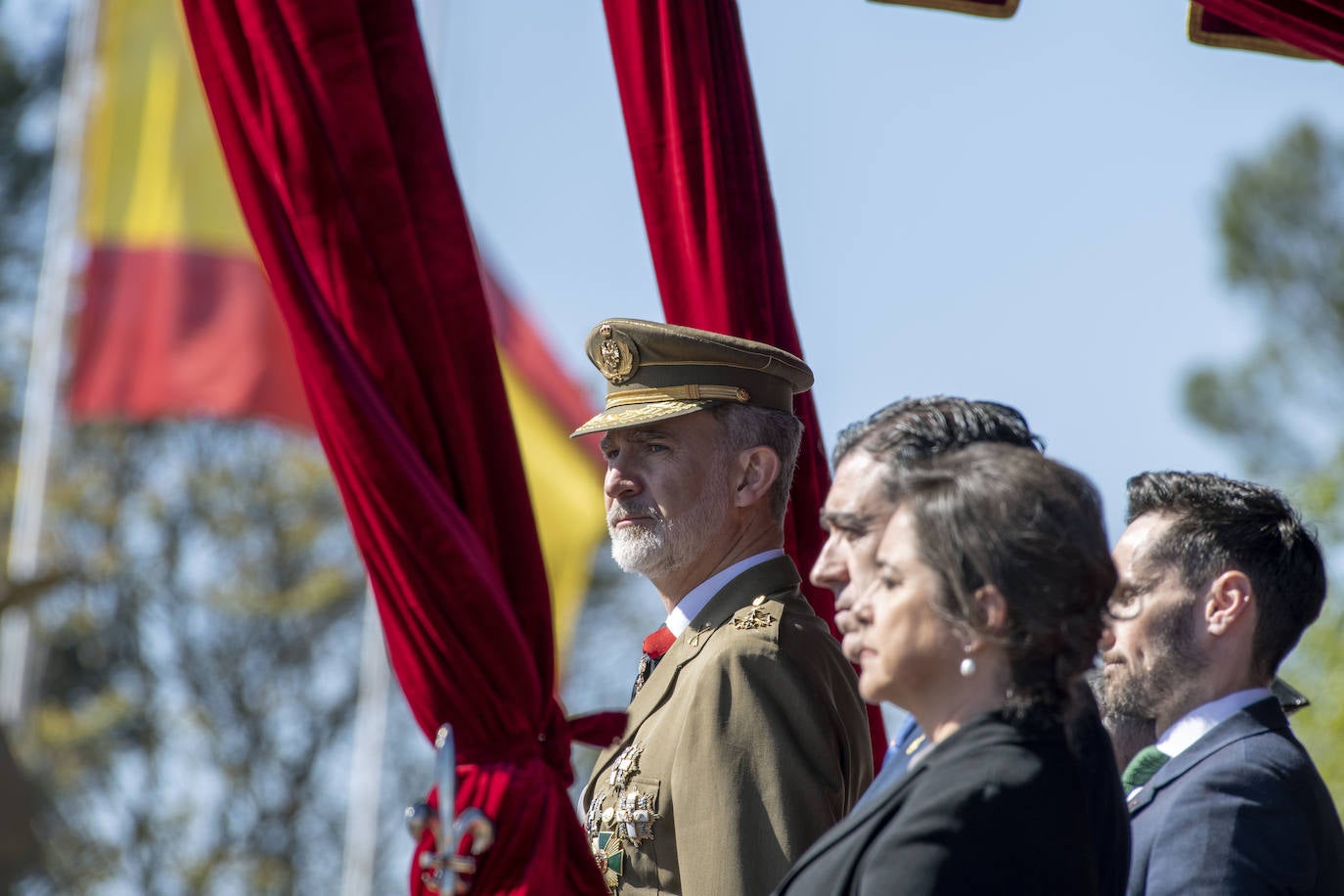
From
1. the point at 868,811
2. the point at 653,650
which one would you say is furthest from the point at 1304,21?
the point at 868,811

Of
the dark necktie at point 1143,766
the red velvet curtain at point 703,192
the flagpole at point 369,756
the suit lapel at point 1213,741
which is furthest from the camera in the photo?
the flagpole at point 369,756

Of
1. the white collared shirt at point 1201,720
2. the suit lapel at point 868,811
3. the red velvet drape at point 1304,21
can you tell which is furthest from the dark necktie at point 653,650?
the red velvet drape at point 1304,21

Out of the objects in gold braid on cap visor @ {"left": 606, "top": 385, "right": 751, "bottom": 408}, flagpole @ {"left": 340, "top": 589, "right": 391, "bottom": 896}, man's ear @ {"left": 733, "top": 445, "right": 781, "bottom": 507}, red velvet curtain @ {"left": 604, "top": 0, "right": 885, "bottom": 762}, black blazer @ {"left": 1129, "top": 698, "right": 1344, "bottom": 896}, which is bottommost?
flagpole @ {"left": 340, "top": 589, "right": 391, "bottom": 896}

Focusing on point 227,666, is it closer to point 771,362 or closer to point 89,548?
point 89,548

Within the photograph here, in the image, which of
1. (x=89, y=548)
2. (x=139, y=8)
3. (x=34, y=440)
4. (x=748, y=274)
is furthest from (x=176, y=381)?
(x=748, y=274)

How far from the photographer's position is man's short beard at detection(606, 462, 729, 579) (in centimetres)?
312

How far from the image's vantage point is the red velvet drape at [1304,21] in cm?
302

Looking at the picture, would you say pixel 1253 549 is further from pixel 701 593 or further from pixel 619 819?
pixel 619 819

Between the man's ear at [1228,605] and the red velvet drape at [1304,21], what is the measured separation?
0.93 meters

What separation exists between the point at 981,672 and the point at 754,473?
44.2 inches

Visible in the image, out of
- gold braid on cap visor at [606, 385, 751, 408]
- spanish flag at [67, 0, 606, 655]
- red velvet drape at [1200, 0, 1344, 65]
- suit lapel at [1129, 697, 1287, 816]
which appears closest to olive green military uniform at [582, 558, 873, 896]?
gold braid on cap visor at [606, 385, 751, 408]

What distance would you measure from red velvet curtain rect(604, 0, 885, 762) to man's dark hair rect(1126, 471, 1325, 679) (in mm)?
753

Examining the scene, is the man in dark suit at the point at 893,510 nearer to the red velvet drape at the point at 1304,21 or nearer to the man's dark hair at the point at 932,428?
the man's dark hair at the point at 932,428

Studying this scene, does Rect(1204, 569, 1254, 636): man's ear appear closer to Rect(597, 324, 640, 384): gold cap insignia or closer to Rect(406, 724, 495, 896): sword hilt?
Rect(597, 324, 640, 384): gold cap insignia
